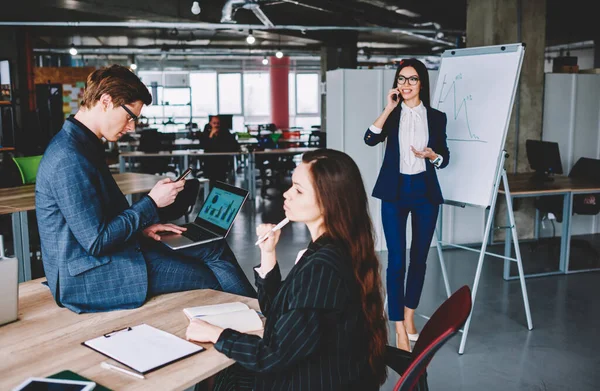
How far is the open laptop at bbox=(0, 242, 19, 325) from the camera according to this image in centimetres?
160

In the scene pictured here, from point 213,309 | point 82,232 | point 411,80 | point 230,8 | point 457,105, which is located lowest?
point 213,309

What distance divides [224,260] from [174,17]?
853 cm

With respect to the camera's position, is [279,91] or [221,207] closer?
[221,207]

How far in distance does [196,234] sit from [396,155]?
1.41 metres

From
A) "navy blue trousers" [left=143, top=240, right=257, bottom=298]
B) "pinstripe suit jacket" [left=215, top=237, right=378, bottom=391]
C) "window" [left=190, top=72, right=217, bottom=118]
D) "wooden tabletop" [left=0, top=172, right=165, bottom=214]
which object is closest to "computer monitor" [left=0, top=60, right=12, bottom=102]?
"wooden tabletop" [left=0, top=172, right=165, bottom=214]

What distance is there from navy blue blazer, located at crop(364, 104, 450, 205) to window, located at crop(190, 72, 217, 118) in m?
16.8

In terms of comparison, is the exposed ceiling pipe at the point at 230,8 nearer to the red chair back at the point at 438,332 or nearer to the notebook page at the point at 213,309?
the notebook page at the point at 213,309

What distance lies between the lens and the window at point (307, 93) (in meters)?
20.3

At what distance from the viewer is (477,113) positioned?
3662 mm

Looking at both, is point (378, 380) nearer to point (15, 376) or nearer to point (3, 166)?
point (15, 376)

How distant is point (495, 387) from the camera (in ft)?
9.46

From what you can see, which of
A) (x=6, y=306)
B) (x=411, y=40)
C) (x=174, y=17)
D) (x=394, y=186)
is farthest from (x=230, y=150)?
(x=411, y=40)

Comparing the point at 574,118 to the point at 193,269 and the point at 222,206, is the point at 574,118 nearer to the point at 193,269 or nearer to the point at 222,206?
the point at 222,206

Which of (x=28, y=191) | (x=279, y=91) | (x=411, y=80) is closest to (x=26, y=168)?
(x=28, y=191)
